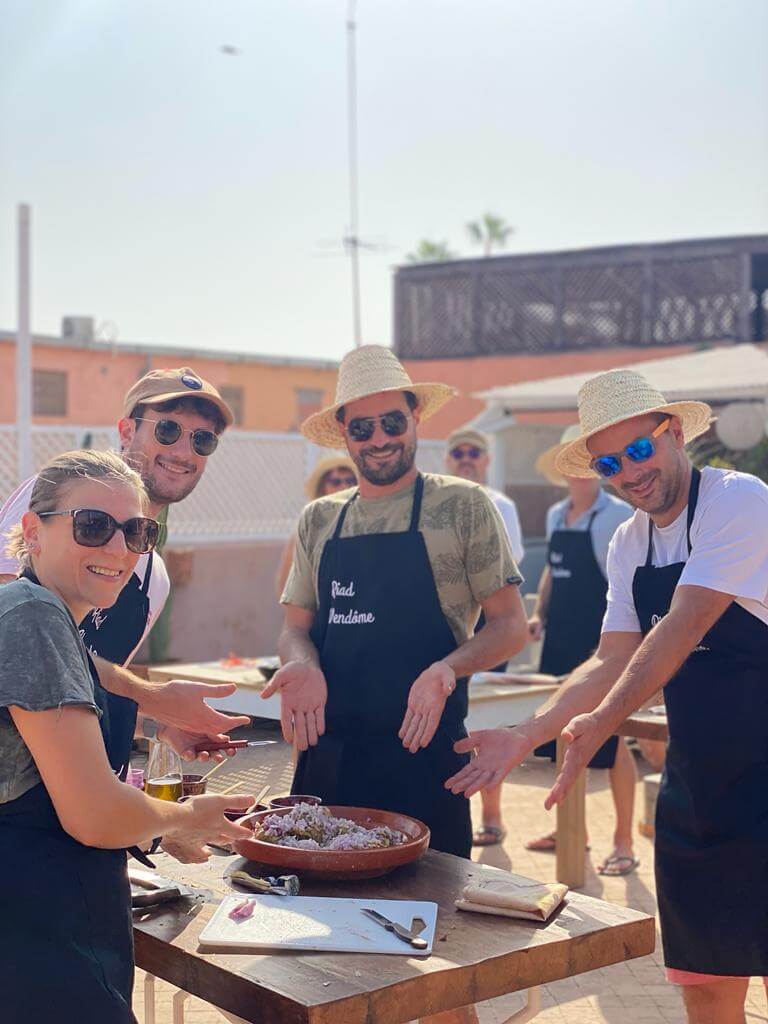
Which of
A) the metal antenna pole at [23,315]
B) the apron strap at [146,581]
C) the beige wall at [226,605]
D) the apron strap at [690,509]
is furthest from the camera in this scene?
the metal antenna pole at [23,315]

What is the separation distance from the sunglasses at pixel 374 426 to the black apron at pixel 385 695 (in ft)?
1.03

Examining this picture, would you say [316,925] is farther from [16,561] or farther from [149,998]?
[16,561]

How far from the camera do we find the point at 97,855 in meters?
2.02

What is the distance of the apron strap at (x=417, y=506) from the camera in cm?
345

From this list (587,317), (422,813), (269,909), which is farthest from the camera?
(587,317)

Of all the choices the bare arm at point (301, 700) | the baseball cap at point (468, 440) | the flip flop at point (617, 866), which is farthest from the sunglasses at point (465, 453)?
the bare arm at point (301, 700)

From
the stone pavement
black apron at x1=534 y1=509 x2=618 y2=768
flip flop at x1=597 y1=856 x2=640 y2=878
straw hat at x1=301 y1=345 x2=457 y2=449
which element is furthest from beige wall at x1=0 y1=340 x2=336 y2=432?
straw hat at x1=301 y1=345 x2=457 y2=449

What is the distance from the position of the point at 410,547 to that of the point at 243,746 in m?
0.77

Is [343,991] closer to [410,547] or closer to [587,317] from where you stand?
[410,547]

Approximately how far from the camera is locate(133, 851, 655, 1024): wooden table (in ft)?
6.38

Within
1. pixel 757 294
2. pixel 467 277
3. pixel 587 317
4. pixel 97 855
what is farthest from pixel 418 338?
pixel 97 855

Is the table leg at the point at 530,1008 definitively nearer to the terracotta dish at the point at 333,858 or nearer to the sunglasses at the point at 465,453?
the terracotta dish at the point at 333,858

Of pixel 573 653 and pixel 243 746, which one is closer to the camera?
pixel 243 746

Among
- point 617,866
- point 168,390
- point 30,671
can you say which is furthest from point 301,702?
point 617,866
